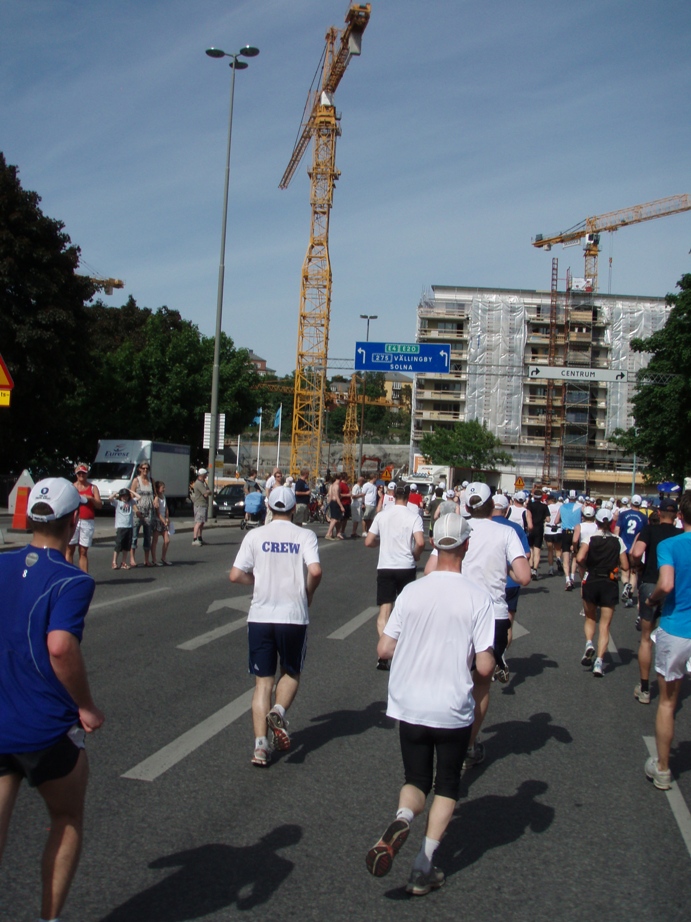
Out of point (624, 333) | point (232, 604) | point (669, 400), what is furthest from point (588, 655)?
point (624, 333)

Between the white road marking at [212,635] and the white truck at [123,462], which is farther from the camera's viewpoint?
the white truck at [123,462]

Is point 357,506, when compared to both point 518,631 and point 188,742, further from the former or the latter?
point 188,742

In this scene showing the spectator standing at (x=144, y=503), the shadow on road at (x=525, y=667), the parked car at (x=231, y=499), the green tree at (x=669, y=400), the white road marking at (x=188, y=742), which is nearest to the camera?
the white road marking at (x=188, y=742)

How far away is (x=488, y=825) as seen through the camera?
4.91m

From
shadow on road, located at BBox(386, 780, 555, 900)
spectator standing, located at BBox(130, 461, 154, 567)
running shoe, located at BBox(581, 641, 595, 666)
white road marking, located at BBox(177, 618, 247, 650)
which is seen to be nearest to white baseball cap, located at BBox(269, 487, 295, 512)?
shadow on road, located at BBox(386, 780, 555, 900)

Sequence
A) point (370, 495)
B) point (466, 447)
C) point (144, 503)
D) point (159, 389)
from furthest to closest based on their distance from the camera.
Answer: point (466, 447)
point (159, 389)
point (370, 495)
point (144, 503)

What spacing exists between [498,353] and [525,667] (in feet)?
247

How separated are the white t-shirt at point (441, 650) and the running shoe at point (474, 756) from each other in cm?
210

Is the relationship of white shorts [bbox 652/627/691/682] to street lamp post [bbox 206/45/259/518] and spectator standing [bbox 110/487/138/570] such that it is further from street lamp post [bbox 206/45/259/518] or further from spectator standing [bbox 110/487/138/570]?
street lamp post [bbox 206/45/259/518]

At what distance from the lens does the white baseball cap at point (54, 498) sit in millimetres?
3256

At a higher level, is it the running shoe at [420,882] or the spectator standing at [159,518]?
the spectator standing at [159,518]

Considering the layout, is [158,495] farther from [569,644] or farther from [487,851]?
[487,851]

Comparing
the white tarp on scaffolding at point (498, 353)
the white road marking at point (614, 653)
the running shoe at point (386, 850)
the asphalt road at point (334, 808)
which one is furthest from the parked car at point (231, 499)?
the white tarp on scaffolding at point (498, 353)

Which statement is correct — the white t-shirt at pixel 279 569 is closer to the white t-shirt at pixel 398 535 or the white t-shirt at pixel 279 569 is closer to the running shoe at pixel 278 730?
the running shoe at pixel 278 730
